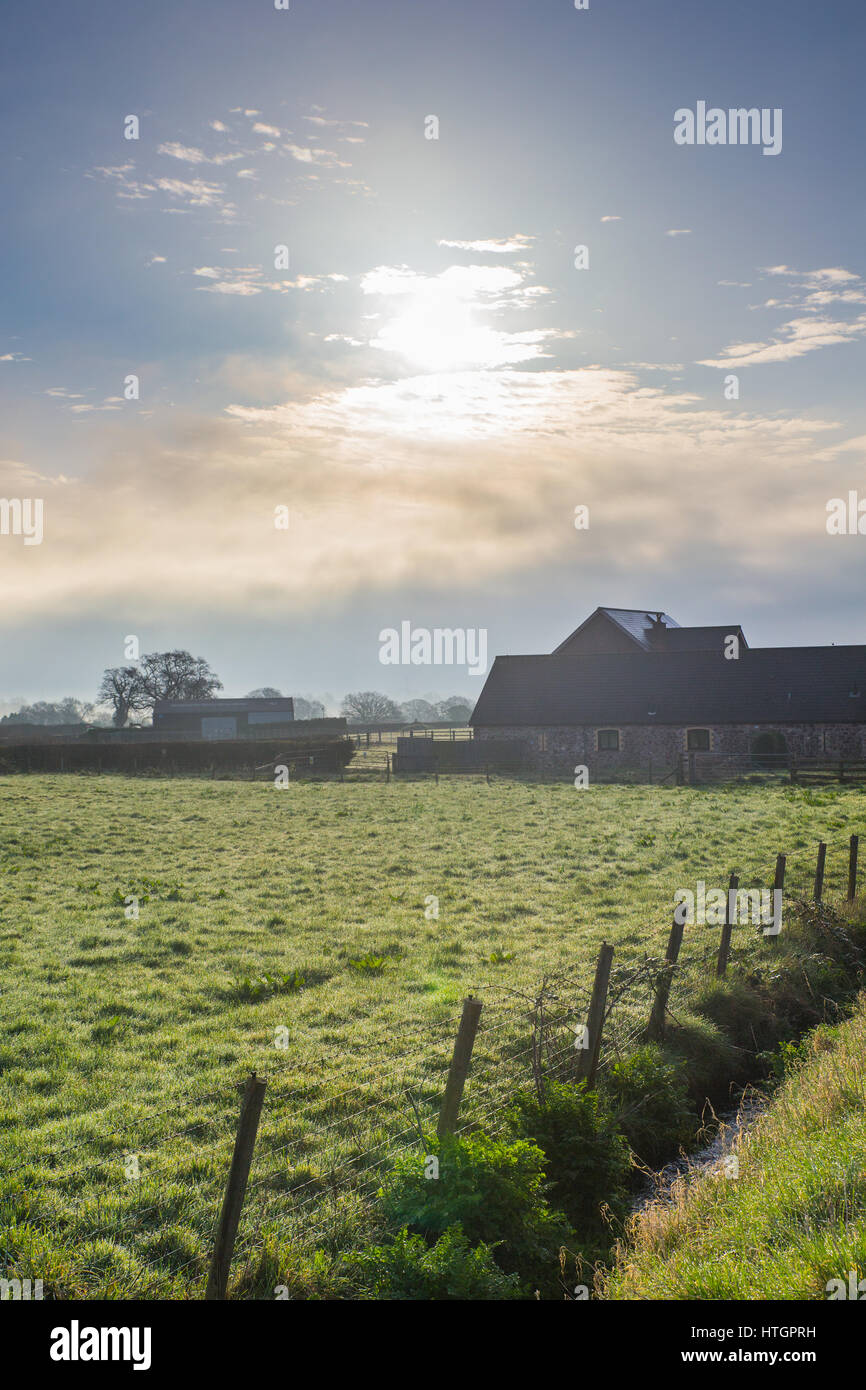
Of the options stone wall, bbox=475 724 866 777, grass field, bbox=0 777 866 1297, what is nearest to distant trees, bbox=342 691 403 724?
stone wall, bbox=475 724 866 777

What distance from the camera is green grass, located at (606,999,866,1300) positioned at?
4.81m

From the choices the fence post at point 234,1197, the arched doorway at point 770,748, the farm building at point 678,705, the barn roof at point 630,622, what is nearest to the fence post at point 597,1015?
the fence post at point 234,1197

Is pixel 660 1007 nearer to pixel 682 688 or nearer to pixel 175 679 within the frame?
pixel 682 688

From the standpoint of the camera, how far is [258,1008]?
32.5 feet

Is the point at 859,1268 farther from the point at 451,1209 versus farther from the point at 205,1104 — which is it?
the point at 205,1104

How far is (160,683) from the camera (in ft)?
370

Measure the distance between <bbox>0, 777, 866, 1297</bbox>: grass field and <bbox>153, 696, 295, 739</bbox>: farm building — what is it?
55.4 metres

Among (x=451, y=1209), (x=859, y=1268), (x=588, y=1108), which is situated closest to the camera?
(x=859, y=1268)

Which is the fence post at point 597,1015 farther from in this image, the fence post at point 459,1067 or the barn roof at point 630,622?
the barn roof at point 630,622

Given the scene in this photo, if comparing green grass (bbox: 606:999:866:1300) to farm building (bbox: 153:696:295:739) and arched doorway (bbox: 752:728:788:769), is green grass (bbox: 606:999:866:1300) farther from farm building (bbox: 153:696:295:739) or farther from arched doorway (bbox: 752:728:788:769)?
farm building (bbox: 153:696:295:739)

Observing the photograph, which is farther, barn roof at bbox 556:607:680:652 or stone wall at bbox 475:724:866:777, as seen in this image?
barn roof at bbox 556:607:680:652

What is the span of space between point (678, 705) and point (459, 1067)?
42.0m

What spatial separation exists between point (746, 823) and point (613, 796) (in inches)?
345
